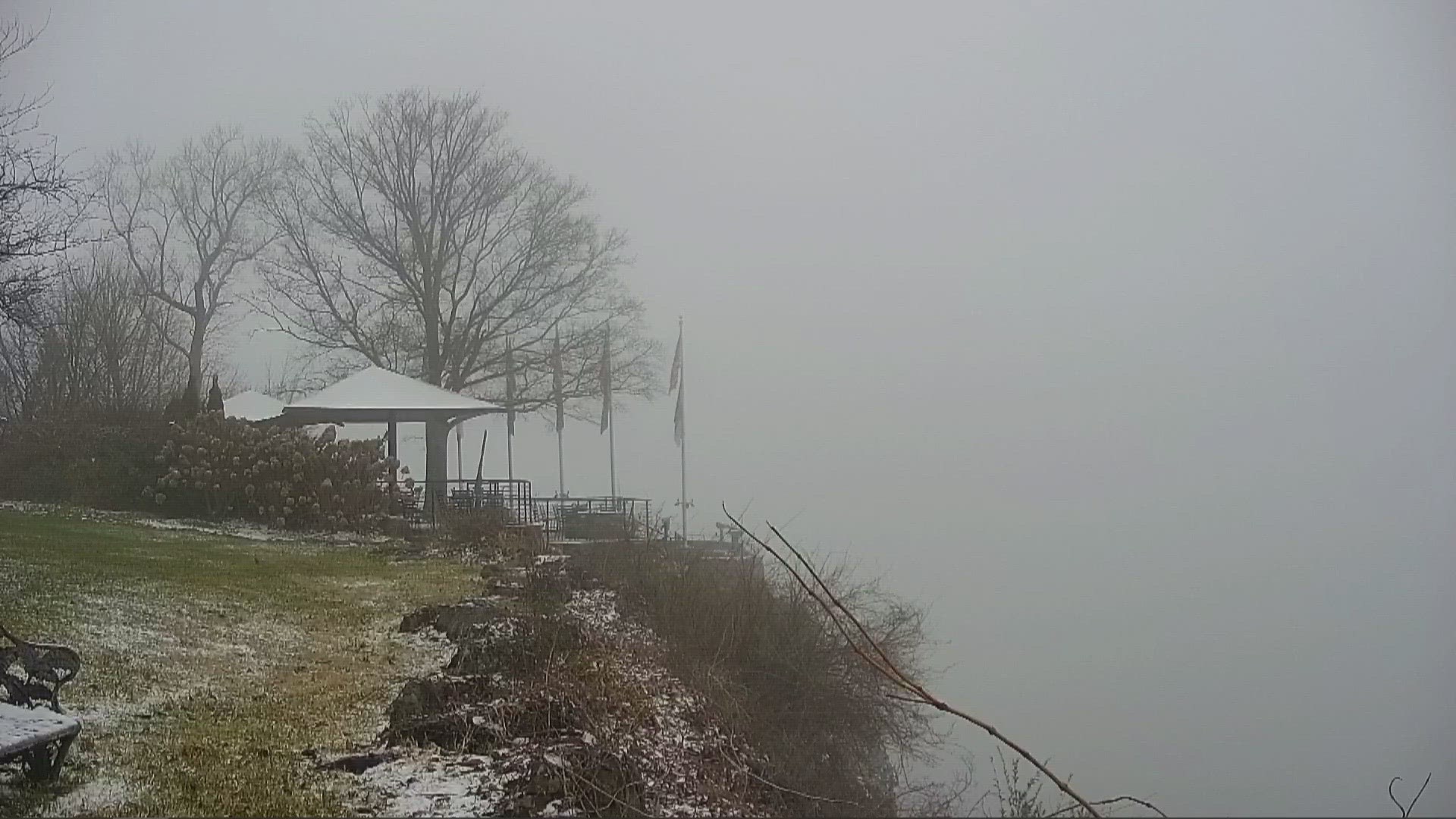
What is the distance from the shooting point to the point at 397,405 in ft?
13.5

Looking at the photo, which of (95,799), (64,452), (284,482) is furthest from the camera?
(284,482)

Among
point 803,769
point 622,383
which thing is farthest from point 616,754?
point 622,383

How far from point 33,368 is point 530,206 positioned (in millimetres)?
1807

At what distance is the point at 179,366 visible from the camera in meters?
3.95

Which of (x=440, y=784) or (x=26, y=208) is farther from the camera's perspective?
(x=26, y=208)

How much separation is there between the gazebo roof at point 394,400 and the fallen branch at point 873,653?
1.17 meters

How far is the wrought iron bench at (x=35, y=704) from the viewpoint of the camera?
2.77 meters

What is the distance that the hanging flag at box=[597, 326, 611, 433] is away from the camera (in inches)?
158

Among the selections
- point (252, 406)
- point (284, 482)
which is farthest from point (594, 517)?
point (252, 406)

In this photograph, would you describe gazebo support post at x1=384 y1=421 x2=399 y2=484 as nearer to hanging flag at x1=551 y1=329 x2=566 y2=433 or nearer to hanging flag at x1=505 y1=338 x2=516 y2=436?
hanging flag at x1=505 y1=338 x2=516 y2=436

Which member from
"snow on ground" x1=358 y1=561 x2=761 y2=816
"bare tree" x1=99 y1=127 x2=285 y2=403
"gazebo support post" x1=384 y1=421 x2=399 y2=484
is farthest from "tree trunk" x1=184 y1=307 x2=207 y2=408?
"snow on ground" x1=358 y1=561 x2=761 y2=816

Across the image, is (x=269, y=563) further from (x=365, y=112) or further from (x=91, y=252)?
(x=365, y=112)

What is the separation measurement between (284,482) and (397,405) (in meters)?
0.63

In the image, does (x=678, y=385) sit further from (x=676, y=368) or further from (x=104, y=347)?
(x=104, y=347)
